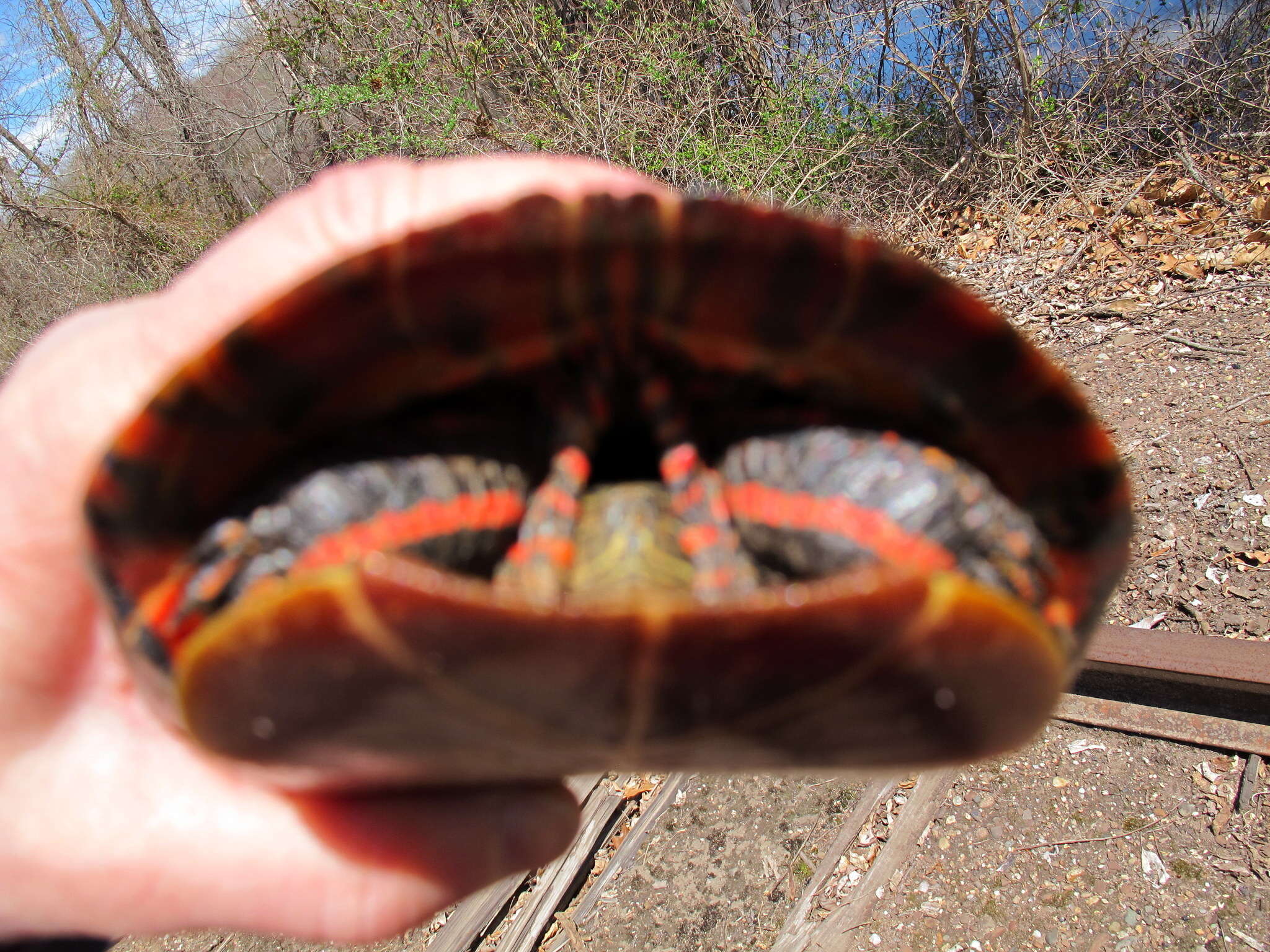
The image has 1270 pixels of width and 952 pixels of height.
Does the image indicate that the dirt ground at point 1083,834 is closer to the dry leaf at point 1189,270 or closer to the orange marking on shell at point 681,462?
the dry leaf at point 1189,270

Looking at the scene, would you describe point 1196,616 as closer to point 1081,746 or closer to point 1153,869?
point 1081,746

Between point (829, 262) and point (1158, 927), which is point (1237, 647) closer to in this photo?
point (1158, 927)

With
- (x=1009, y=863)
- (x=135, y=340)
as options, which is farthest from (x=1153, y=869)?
(x=135, y=340)

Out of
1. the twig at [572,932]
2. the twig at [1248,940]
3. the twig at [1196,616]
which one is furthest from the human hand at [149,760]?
the twig at [1196,616]

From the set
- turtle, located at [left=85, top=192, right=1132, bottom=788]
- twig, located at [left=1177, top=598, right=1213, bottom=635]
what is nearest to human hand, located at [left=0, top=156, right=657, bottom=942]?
turtle, located at [left=85, top=192, right=1132, bottom=788]

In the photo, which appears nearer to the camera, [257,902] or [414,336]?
[414,336]

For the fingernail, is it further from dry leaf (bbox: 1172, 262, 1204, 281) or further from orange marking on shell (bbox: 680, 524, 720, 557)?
dry leaf (bbox: 1172, 262, 1204, 281)

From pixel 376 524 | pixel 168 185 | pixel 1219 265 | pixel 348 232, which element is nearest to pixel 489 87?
pixel 168 185
